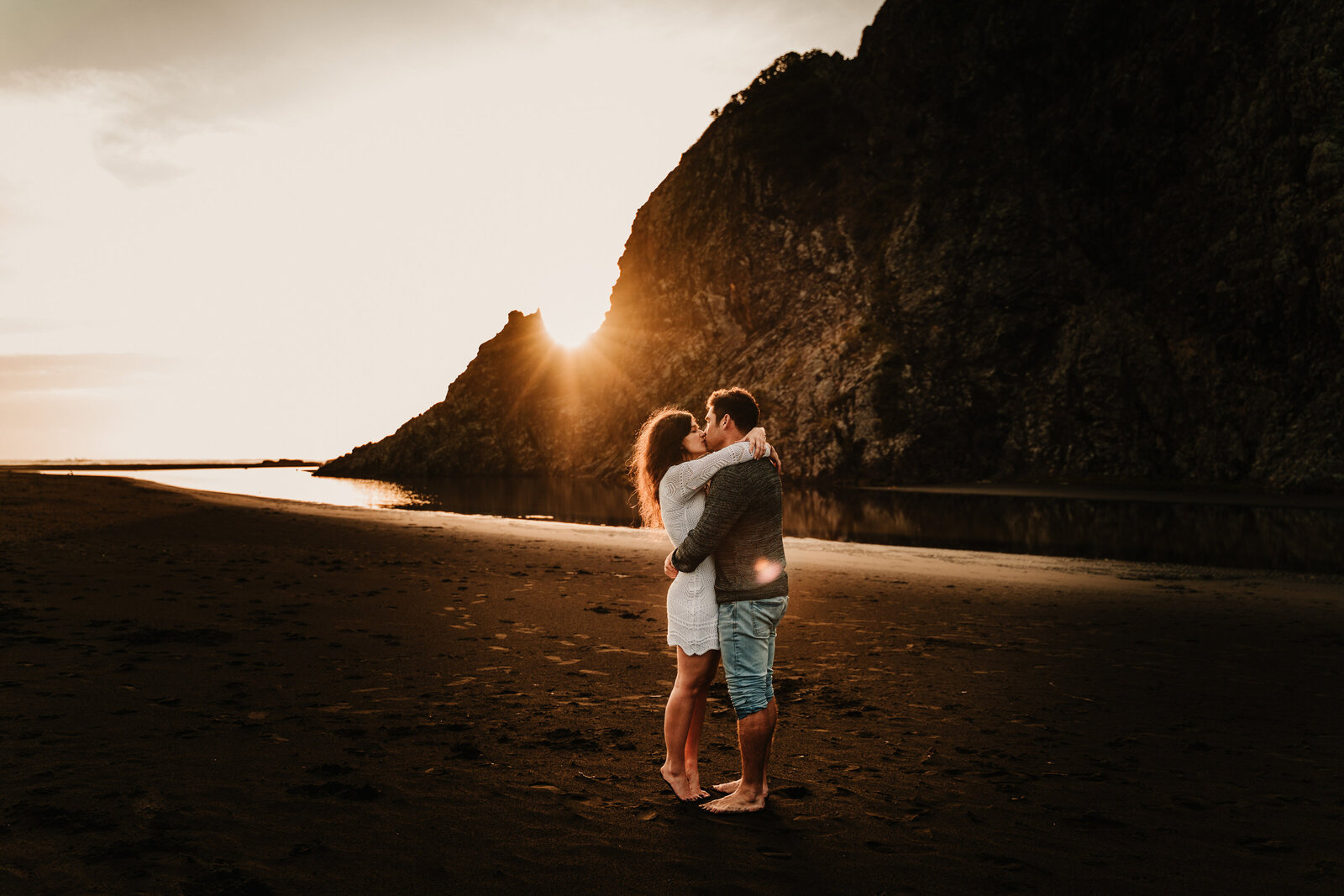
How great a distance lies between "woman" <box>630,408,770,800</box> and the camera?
4.64 metres

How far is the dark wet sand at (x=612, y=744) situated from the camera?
393 centimetres

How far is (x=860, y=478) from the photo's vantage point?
187 feet

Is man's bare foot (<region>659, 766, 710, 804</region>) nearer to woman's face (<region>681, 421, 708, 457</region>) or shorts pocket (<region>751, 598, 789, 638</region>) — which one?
shorts pocket (<region>751, 598, 789, 638</region>)

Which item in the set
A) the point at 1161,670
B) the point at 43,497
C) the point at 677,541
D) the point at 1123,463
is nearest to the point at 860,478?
the point at 1123,463

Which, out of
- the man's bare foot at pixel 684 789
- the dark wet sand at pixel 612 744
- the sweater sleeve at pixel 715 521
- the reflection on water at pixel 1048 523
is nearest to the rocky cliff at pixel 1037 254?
the reflection on water at pixel 1048 523

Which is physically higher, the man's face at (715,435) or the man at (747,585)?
the man's face at (715,435)

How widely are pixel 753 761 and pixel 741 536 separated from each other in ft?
4.28

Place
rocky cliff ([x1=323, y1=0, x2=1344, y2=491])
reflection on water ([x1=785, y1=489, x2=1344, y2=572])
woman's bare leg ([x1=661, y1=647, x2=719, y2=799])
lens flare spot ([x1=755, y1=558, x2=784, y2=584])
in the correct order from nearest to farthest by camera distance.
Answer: lens flare spot ([x1=755, y1=558, x2=784, y2=584])
woman's bare leg ([x1=661, y1=647, x2=719, y2=799])
reflection on water ([x1=785, y1=489, x2=1344, y2=572])
rocky cliff ([x1=323, y1=0, x2=1344, y2=491])

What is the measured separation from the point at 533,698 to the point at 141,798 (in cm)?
308

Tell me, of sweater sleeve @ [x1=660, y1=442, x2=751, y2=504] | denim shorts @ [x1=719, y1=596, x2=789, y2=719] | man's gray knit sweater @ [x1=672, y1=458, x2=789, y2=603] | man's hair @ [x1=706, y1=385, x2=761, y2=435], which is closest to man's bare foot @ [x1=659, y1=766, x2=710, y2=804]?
denim shorts @ [x1=719, y1=596, x2=789, y2=719]

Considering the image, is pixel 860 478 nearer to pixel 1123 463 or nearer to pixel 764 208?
pixel 1123 463

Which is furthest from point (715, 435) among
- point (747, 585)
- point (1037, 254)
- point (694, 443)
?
point (1037, 254)

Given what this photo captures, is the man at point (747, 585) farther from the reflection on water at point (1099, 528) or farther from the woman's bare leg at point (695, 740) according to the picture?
the reflection on water at point (1099, 528)

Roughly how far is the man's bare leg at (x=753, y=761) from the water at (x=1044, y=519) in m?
17.6
